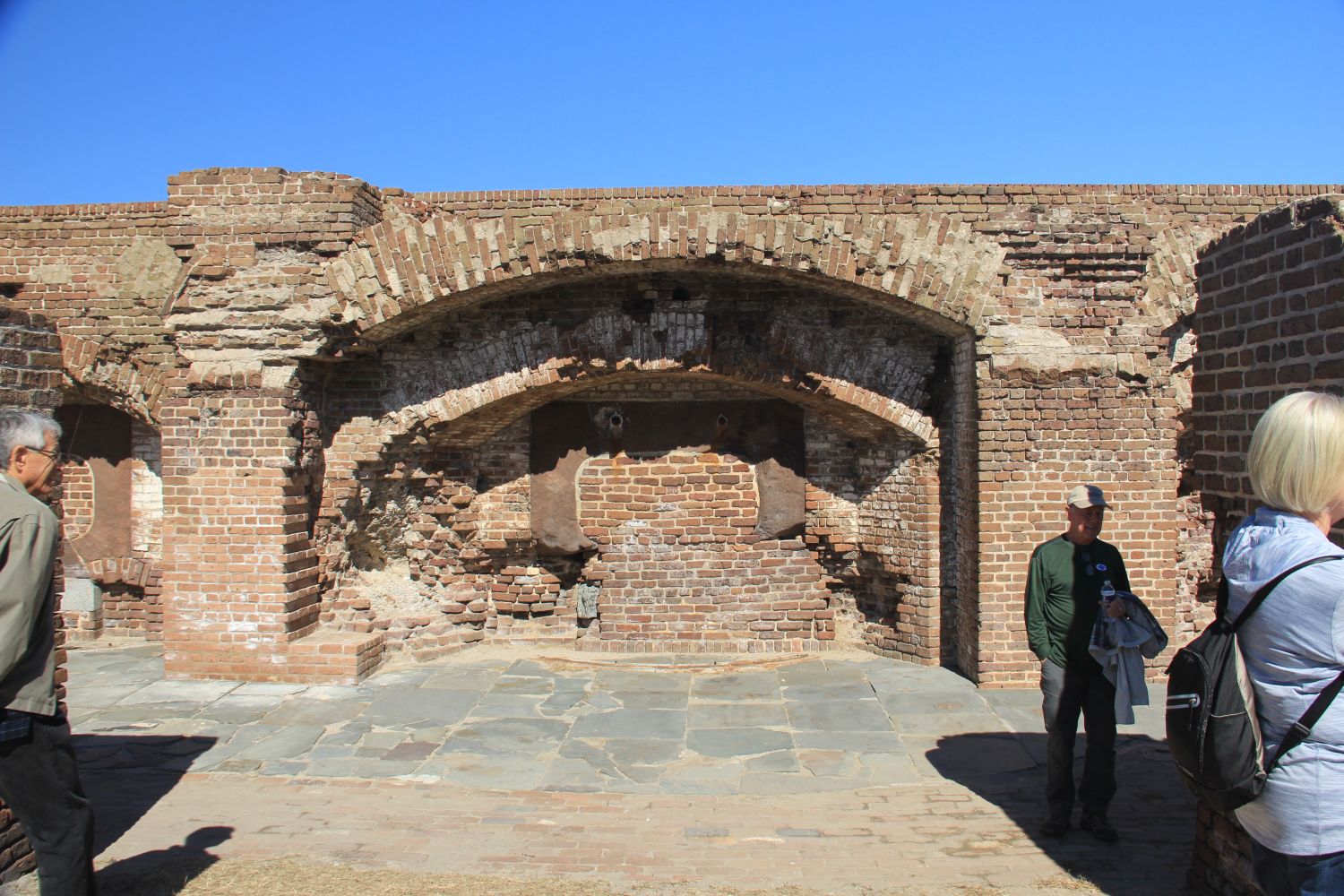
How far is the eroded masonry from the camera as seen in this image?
640 cm

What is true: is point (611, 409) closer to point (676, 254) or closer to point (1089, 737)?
point (676, 254)

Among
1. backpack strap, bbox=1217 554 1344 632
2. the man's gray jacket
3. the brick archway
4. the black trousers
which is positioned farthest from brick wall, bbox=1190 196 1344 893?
the brick archway

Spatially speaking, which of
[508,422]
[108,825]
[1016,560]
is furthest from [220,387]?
[1016,560]

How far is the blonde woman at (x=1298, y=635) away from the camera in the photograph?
2.09m

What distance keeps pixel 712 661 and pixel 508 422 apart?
2799 millimetres

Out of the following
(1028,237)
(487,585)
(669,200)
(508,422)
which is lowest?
(487,585)

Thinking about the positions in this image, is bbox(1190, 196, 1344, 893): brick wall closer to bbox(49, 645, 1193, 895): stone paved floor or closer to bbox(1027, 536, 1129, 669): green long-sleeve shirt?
bbox(49, 645, 1193, 895): stone paved floor

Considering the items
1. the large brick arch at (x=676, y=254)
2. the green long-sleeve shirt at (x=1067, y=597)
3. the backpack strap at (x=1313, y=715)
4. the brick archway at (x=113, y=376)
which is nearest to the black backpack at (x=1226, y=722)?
the backpack strap at (x=1313, y=715)

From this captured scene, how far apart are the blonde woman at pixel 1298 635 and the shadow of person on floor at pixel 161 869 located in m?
3.90

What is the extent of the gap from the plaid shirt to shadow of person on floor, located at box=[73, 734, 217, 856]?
1.36m

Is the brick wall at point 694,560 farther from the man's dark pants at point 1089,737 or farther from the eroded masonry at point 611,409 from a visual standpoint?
the man's dark pants at point 1089,737

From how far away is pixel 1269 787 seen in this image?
7.14 ft

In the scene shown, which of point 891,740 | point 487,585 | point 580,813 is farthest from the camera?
point 487,585

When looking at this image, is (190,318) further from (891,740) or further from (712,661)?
(891,740)
